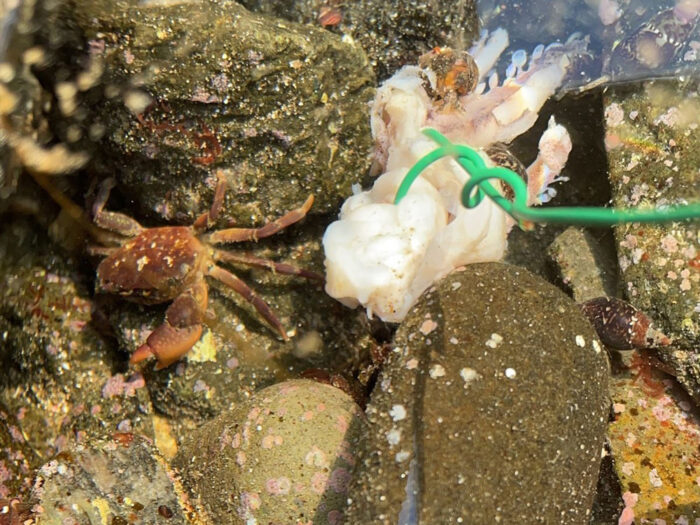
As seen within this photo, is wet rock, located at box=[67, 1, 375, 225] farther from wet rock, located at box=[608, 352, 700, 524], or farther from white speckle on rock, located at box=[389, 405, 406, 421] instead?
wet rock, located at box=[608, 352, 700, 524]

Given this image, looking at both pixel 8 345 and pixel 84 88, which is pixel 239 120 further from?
pixel 8 345

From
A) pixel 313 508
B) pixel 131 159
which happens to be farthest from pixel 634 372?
pixel 131 159

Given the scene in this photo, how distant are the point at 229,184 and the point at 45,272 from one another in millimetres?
1388

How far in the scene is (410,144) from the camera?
3023 millimetres

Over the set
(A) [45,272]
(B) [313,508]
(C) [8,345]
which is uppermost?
(B) [313,508]

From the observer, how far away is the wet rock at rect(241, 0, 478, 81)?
355 centimetres

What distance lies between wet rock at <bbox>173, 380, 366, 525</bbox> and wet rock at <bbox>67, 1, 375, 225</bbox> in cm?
116

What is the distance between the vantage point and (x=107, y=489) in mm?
2572

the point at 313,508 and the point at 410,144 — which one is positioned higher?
the point at 410,144

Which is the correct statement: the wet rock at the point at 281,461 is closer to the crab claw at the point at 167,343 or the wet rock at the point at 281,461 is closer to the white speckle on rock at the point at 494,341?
the crab claw at the point at 167,343

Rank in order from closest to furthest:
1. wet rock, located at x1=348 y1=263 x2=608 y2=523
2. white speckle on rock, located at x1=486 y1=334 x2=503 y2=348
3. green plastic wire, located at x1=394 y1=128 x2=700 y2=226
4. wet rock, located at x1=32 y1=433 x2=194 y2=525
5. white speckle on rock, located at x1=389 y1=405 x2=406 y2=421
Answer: green plastic wire, located at x1=394 y1=128 x2=700 y2=226 < wet rock, located at x1=348 y1=263 x2=608 y2=523 < white speckle on rock, located at x1=389 y1=405 x2=406 y2=421 < white speckle on rock, located at x1=486 y1=334 x2=503 y2=348 < wet rock, located at x1=32 y1=433 x2=194 y2=525

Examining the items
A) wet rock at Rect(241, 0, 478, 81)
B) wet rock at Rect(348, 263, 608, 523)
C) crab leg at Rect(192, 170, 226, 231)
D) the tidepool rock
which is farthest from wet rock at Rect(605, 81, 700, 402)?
crab leg at Rect(192, 170, 226, 231)

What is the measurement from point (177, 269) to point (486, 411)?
1919 millimetres

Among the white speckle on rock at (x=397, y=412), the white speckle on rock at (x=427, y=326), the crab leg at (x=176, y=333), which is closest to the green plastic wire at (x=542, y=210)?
the white speckle on rock at (x=427, y=326)
